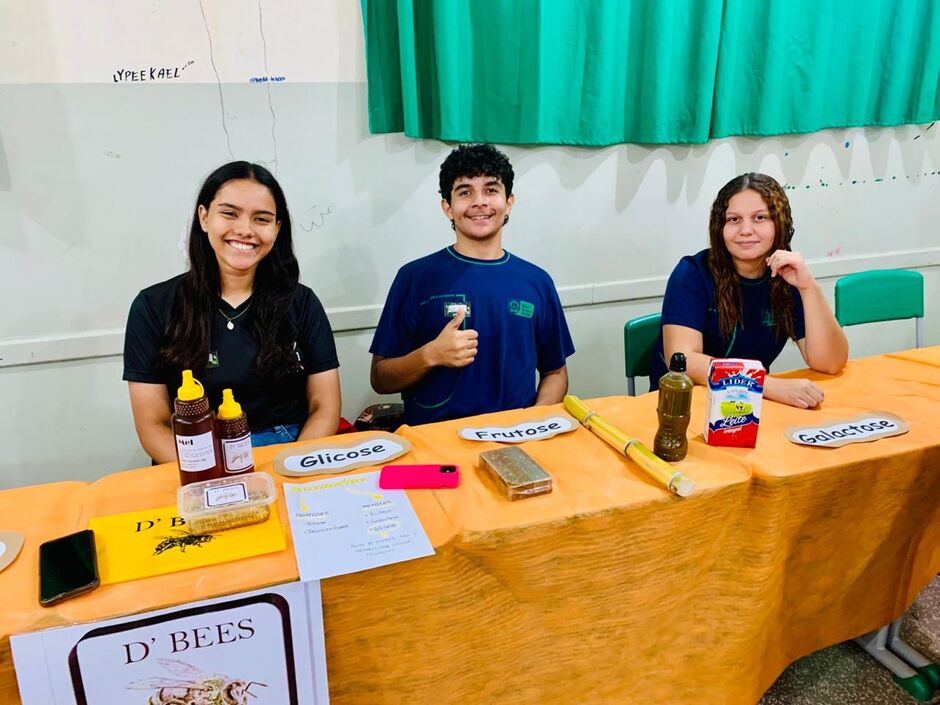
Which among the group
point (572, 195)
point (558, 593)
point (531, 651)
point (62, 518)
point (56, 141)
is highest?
point (56, 141)

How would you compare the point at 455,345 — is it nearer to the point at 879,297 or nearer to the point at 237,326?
the point at 237,326

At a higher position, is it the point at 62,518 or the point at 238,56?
the point at 238,56

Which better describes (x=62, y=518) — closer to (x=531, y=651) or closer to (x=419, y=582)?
(x=419, y=582)

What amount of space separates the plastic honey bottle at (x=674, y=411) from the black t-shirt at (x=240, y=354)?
861 mm

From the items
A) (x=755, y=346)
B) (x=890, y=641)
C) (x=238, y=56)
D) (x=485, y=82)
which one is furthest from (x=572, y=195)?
(x=890, y=641)

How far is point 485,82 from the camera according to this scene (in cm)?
210

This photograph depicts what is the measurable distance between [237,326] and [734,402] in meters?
1.13

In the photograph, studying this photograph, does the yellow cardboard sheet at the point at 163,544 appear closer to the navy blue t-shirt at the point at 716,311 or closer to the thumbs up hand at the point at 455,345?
the thumbs up hand at the point at 455,345

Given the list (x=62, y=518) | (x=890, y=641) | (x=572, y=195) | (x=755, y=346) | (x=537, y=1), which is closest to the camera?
(x=62, y=518)

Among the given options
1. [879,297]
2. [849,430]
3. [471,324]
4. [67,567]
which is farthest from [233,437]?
[879,297]

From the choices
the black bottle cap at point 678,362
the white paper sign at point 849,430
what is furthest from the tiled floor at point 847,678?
the black bottle cap at point 678,362

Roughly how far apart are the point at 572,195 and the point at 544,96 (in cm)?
39

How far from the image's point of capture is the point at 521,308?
175 centimetres

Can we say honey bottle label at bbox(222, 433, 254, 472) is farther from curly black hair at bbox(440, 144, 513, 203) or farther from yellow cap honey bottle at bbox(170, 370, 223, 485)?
curly black hair at bbox(440, 144, 513, 203)
